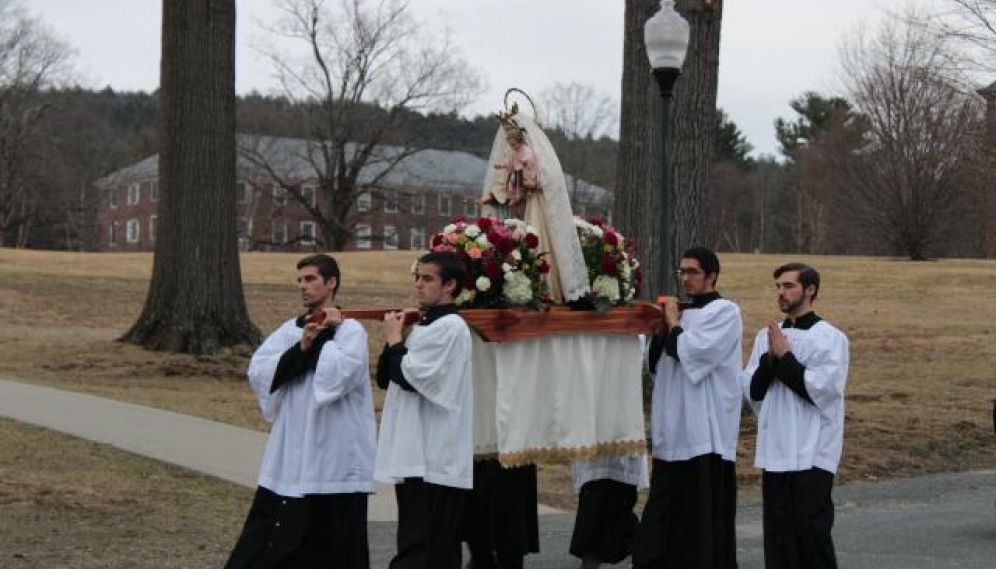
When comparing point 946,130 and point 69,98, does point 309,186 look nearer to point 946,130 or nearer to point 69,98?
point 69,98

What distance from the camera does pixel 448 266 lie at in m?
7.92

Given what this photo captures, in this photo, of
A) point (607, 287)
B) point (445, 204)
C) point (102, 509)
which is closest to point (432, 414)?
point (607, 287)

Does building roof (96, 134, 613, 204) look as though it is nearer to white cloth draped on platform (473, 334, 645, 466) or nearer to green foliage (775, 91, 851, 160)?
green foliage (775, 91, 851, 160)

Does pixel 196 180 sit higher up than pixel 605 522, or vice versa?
pixel 196 180

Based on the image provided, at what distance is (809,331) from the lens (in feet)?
26.9

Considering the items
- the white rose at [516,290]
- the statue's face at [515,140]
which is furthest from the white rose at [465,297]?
the statue's face at [515,140]

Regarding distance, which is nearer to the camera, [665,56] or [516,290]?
[516,290]

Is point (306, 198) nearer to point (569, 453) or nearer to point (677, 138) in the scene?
point (677, 138)

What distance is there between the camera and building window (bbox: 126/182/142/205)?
92500 mm

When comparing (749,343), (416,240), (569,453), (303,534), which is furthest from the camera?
(416,240)

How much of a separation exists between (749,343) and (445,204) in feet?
222

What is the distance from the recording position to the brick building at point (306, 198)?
7444 centimetres

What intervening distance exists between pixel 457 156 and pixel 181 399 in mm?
83161

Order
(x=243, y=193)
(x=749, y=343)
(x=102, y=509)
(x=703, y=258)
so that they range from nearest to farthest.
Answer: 1. (x=703, y=258)
2. (x=102, y=509)
3. (x=749, y=343)
4. (x=243, y=193)
